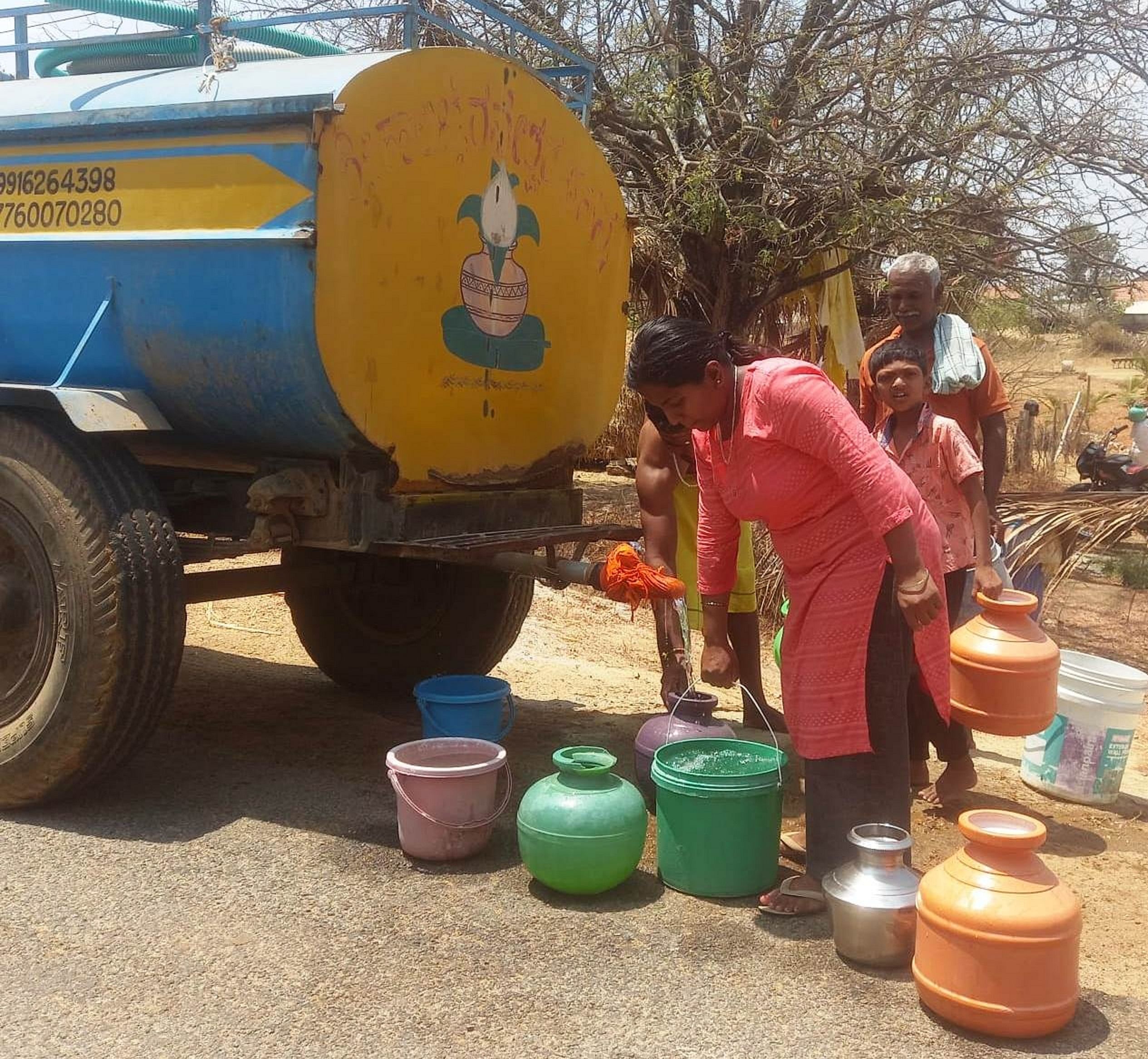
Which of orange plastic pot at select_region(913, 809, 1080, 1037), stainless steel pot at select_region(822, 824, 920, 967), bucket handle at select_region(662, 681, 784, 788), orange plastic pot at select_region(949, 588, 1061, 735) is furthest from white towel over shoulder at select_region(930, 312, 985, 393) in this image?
orange plastic pot at select_region(913, 809, 1080, 1037)

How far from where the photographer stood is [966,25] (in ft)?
28.8

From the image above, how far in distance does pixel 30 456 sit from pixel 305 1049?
217cm

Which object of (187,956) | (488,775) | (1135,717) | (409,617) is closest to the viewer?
(187,956)

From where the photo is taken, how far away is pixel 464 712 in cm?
424

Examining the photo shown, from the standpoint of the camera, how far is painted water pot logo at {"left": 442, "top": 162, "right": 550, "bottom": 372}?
4.07 meters

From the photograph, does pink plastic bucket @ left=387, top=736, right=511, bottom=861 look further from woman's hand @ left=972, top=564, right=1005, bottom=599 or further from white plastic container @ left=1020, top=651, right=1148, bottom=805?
white plastic container @ left=1020, top=651, right=1148, bottom=805

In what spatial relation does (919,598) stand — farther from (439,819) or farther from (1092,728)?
(1092,728)

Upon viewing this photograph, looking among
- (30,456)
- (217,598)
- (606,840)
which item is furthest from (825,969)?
(30,456)

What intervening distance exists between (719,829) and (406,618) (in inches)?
89.2

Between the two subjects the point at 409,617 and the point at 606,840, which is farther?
the point at 409,617

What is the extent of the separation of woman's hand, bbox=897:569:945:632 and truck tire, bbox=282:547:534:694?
227cm

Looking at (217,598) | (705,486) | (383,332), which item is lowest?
(217,598)

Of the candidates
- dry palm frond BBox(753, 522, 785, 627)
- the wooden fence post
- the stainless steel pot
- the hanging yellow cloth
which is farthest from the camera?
the wooden fence post

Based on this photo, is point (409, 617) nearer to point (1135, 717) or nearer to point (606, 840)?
point (606, 840)
